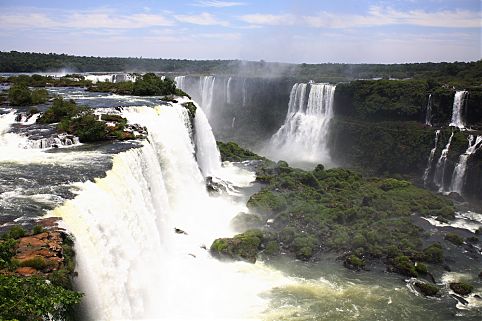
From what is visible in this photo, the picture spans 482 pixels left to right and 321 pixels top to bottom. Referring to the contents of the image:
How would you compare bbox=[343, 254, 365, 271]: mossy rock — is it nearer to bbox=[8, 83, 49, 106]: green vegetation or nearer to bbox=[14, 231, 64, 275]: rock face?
bbox=[14, 231, 64, 275]: rock face

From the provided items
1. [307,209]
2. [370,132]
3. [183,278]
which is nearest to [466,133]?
[370,132]

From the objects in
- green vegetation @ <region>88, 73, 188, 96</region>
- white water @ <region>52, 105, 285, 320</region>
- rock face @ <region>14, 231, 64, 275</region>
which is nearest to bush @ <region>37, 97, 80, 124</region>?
white water @ <region>52, 105, 285, 320</region>

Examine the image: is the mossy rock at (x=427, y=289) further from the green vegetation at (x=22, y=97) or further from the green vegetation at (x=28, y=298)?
the green vegetation at (x=22, y=97)

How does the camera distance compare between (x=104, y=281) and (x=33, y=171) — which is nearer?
(x=104, y=281)

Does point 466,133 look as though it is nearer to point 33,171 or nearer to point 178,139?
point 178,139

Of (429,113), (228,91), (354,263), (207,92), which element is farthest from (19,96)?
(207,92)

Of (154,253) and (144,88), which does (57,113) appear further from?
(144,88)
